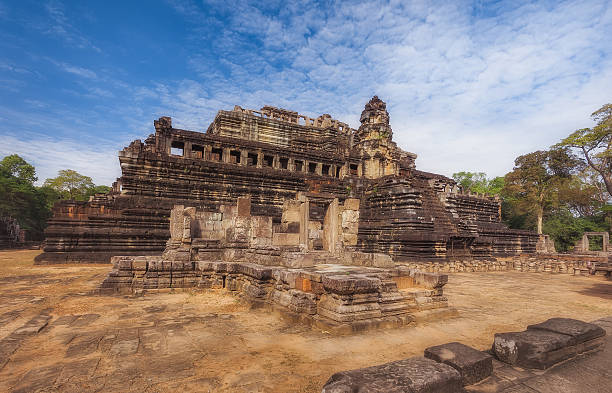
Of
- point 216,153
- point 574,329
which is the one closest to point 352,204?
point 574,329

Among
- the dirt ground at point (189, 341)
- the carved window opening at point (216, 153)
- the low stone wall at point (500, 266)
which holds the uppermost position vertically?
the carved window opening at point (216, 153)

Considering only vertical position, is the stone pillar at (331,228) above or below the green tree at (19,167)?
below

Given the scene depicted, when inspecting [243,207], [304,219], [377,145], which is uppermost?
[377,145]

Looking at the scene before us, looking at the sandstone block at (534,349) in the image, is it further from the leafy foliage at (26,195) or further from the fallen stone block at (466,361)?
the leafy foliage at (26,195)

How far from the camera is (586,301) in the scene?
26.4 feet

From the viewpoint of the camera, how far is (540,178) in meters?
33.0

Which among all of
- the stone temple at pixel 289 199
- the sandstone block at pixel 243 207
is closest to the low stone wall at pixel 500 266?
the stone temple at pixel 289 199

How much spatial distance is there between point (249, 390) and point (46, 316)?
14.9 ft

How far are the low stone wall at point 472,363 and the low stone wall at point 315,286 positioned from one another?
5.52ft

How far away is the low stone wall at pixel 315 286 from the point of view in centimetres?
492

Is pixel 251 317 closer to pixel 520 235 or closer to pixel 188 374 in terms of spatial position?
pixel 188 374

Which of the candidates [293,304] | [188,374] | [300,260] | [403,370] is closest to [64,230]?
[300,260]

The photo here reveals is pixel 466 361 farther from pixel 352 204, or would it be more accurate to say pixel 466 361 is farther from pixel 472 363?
pixel 352 204

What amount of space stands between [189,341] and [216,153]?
1934 cm
